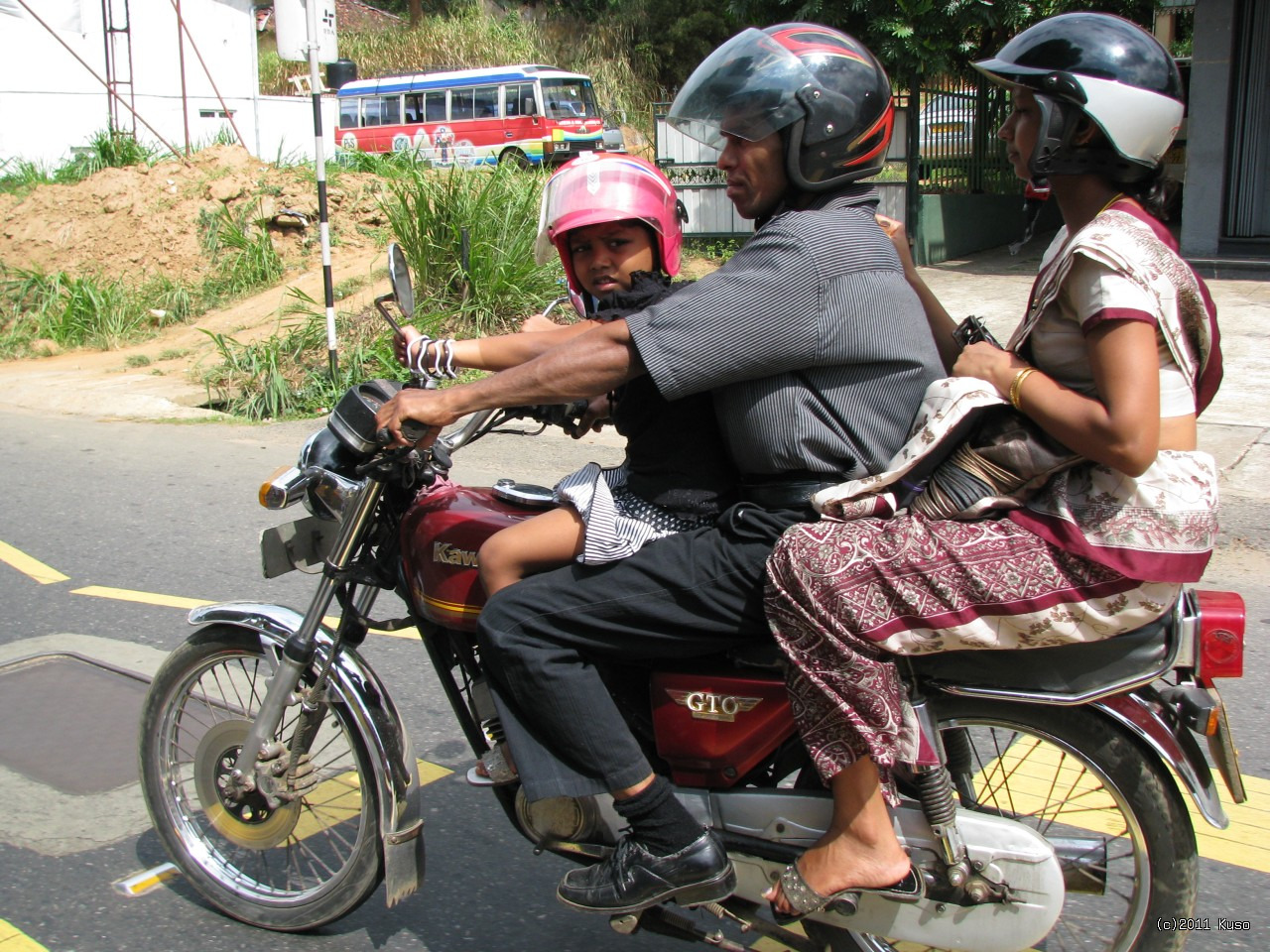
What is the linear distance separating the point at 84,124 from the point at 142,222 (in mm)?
6877

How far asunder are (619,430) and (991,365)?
80 cm

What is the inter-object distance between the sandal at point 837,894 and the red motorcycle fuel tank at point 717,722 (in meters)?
0.24

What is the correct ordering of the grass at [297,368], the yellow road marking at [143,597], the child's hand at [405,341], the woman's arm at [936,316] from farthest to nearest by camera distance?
1. the grass at [297,368]
2. the yellow road marking at [143,597]
3. the woman's arm at [936,316]
4. the child's hand at [405,341]

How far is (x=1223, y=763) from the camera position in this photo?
2.23 m

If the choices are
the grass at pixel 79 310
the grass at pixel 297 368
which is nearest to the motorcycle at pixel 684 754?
the grass at pixel 297 368

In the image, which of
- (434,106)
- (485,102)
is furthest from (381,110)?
(485,102)

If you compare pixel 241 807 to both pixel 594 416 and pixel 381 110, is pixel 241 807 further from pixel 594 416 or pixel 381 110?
pixel 381 110

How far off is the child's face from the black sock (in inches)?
42.5

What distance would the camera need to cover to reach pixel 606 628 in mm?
2377

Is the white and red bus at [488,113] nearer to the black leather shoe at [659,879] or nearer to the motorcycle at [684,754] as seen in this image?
the motorcycle at [684,754]

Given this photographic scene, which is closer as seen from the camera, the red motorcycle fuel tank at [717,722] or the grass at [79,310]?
the red motorcycle fuel tank at [717,722]

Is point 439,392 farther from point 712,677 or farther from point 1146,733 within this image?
point 1146,733

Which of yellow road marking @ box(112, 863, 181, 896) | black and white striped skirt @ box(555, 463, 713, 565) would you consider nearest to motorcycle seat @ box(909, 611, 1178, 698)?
black and white striped skirt @ box(555, 463, 713, 565)

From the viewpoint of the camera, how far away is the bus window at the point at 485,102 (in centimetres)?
2552
